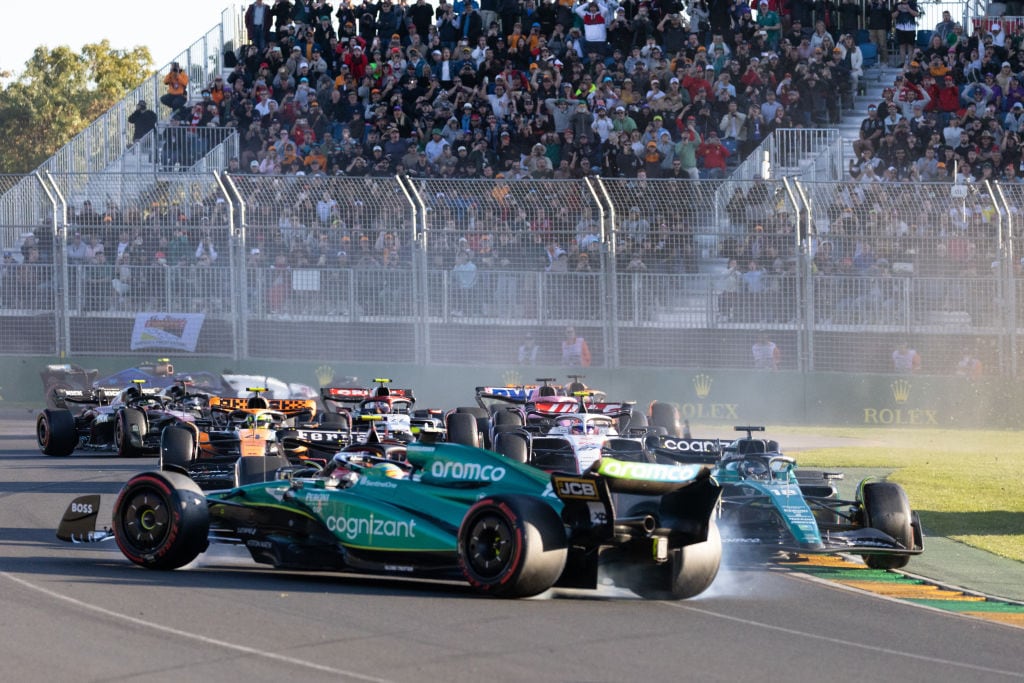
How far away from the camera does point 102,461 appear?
2027 cm

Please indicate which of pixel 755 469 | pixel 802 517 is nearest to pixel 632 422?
pixel 755 469

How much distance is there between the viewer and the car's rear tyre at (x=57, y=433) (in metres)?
20.6

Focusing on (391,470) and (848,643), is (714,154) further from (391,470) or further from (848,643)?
(848,643)

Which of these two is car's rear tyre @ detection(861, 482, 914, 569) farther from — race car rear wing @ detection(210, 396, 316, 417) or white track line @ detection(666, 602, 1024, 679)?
race car rear wing @ detection(210, 396, 316, 417)

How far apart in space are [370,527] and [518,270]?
1663 cm

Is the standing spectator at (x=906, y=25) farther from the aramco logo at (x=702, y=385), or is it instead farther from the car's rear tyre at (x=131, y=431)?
the car's rear tyre at (x=131, y=431)

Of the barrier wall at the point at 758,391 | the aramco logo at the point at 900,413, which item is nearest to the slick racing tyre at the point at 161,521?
the barrier wall at the point at 758,391

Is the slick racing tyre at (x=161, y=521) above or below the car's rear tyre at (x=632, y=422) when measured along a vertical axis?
below

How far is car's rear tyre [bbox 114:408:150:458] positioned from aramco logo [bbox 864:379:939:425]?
12.3 meters

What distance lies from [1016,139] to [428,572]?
73.0 ft

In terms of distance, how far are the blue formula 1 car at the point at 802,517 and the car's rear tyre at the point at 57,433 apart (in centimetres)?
1088

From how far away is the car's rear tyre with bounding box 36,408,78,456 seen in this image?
2064cm

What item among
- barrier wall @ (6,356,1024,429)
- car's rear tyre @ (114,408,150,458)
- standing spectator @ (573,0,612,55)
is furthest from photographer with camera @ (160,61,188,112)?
car's rear tyre @ (114,408,150,458)

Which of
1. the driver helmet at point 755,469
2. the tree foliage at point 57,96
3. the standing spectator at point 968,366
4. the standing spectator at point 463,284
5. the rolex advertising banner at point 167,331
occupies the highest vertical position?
the tree foliage at point 57,96
